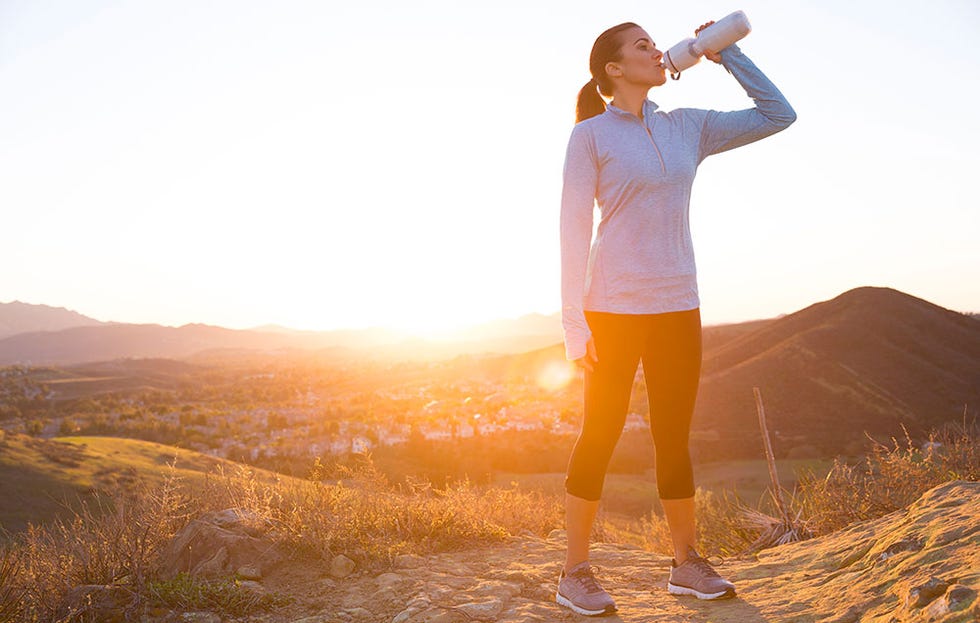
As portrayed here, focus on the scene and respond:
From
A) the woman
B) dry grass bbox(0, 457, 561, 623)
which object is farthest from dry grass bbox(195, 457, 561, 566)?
the woman

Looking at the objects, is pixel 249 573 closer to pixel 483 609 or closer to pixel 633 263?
pixel 483 609

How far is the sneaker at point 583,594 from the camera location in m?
2.61

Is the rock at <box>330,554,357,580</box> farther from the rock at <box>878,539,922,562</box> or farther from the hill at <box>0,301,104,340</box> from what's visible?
the hill at <box>0,301,104,340</box>


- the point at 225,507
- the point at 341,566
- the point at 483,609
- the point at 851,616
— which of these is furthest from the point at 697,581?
the point at 225,507

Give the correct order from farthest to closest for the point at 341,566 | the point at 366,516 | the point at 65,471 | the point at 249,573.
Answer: the point at 65,471 → the point at 366,516 → the point at 341,566 → the point at 249,573

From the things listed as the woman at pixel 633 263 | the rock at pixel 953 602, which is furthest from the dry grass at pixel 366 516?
the rock at pixel 953 602

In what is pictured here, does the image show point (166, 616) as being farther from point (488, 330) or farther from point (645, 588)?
point (488, 330)

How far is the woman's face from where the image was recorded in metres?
2.62

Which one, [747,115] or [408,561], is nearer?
[747,115]

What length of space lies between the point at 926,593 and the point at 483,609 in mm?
1623

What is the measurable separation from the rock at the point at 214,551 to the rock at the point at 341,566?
1.01ft

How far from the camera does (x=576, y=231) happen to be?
257cm

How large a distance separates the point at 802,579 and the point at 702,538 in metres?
3.42

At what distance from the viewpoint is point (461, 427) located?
27.8 meters
